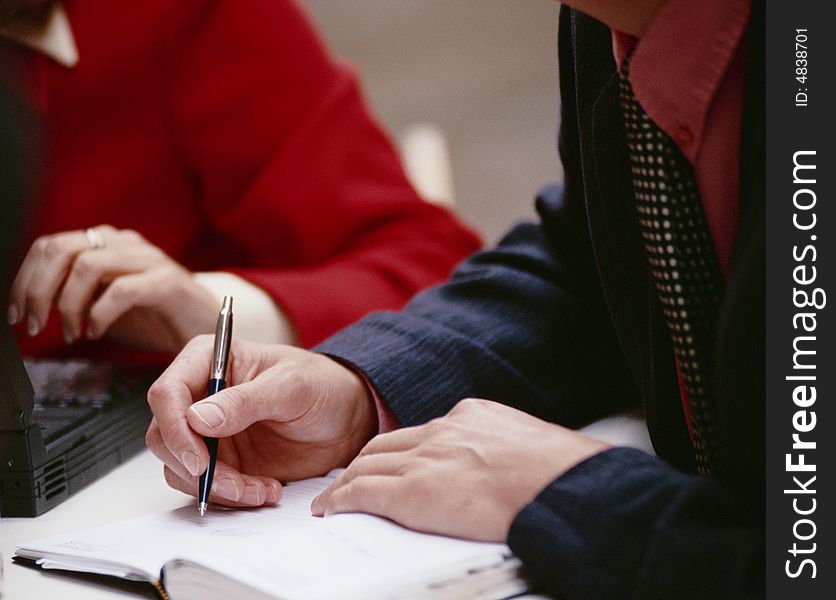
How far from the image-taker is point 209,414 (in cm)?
62

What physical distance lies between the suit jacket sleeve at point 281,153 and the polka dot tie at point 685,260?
572mm

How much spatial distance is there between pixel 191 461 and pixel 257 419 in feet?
0.17

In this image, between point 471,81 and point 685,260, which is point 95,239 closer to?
point 685,260

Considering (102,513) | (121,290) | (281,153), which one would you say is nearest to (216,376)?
(102,513)

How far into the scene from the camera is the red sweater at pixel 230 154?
1.13 meters

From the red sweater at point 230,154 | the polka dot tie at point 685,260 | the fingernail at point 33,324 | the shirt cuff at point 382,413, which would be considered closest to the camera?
the polka dot tie at point 685,260

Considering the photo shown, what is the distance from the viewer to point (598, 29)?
0.70 meters

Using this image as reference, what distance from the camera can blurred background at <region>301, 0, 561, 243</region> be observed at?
205 cm

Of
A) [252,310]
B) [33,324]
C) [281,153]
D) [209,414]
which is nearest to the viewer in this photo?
[209,414]

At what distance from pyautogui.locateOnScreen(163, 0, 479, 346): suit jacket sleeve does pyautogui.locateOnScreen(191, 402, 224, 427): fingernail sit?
0.53 metres

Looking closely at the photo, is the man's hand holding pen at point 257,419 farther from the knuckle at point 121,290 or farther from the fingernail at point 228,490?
the knuckle at point 121,290

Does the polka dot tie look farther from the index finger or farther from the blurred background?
the blurred background

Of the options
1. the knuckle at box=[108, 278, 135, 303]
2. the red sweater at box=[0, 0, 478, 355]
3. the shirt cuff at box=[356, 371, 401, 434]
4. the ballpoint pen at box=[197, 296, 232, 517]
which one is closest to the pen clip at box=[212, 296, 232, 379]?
the ballpoint pen at box=[197, 296, 232, 517]

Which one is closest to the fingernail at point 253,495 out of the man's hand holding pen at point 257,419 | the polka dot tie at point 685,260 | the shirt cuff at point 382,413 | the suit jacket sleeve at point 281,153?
the man's hand holding pen at point 257,419
